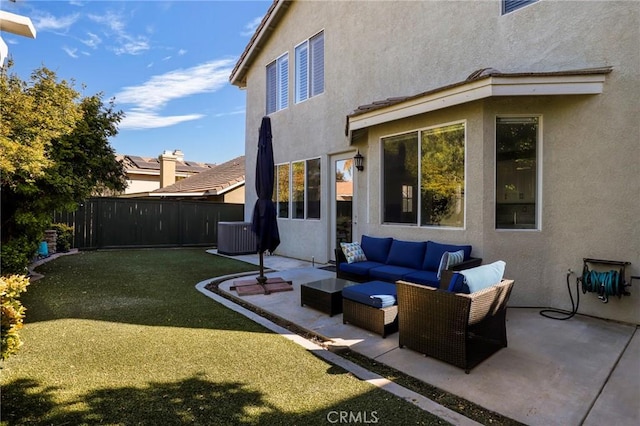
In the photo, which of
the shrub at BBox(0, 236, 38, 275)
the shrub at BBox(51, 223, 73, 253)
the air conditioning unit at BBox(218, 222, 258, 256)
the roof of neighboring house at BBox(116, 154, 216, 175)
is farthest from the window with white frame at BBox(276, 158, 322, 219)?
the roof of neighboring house at BBox(116, 154, 216, 175)

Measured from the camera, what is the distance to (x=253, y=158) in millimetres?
12664

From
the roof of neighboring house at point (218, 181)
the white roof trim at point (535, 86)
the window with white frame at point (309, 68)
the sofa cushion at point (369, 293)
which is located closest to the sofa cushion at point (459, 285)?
the sofa cushion at point (369, 293)

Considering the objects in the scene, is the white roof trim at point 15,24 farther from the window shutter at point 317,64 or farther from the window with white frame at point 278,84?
the window with white frame at point 278,84

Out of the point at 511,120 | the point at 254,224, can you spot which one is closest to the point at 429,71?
the point at 511,120

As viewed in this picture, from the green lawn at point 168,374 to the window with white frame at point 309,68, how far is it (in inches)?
280

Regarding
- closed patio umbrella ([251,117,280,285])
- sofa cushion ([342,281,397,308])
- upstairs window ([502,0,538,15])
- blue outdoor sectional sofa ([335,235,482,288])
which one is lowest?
sofa cushion ([342,281,397,308])

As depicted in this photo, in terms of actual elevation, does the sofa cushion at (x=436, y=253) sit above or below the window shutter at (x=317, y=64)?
below

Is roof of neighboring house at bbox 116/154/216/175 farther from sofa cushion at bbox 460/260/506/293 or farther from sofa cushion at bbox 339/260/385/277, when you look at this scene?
sofa cushion at bbox 460/260/506/293

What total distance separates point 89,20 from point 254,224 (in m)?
7.32

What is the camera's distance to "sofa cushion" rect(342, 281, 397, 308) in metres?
4.31

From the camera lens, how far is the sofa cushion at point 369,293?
431cm

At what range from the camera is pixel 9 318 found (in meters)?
2.68

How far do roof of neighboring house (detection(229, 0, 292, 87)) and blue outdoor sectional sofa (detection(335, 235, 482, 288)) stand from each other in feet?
27.8

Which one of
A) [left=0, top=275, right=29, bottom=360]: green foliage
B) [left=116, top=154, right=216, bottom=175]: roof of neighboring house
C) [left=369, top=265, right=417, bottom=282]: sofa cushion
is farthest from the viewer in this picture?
[left=116, top=154, right=216, bottom=175]: roof of neighboring house
